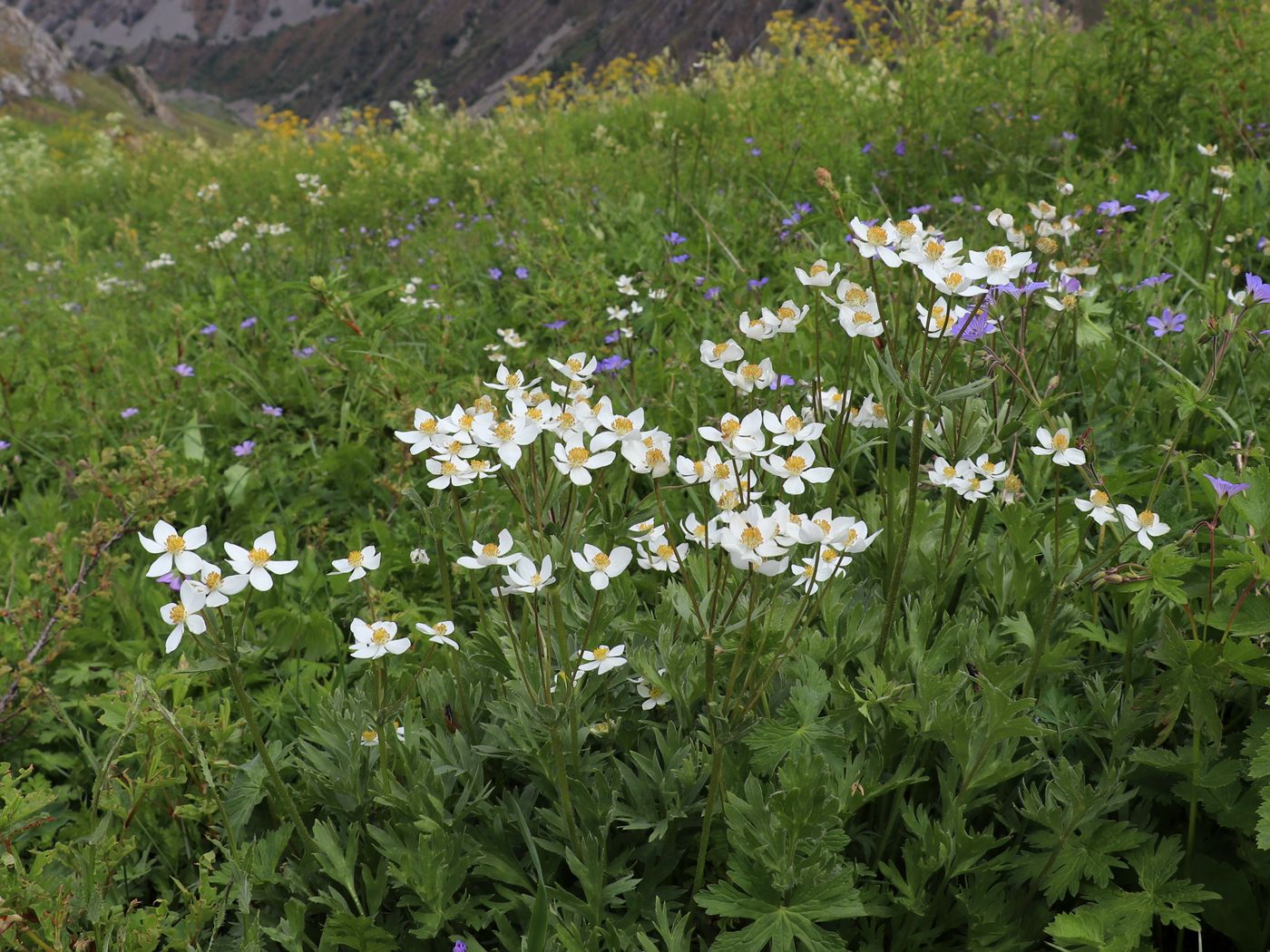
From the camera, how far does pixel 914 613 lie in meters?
1.66

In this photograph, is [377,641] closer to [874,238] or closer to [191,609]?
[191,609]

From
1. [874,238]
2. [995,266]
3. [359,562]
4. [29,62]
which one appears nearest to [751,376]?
[874,238]

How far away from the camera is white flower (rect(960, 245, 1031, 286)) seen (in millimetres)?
1265

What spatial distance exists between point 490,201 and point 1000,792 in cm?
488

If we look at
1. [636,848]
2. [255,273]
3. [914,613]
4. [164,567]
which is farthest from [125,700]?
[255,273]

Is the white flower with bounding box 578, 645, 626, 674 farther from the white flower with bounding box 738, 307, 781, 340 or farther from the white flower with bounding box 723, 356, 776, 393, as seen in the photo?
the white flower with bounding box 738, 307, 781, 340

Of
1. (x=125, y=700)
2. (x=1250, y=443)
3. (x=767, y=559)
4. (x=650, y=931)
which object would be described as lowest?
(x=650, y=931)

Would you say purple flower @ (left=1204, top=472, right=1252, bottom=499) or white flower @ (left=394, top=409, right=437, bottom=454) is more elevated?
white flower @ (left=394, top=409, right=437, bottom=454)

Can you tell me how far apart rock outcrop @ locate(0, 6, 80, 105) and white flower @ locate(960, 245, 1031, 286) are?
270 feet

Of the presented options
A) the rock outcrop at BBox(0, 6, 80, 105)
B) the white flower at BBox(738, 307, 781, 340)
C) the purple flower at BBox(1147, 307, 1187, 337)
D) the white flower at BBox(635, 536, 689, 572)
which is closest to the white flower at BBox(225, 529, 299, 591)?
the white flower at BBox(635, 536, 689, 572)

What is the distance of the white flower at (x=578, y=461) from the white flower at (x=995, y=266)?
2.09 ft

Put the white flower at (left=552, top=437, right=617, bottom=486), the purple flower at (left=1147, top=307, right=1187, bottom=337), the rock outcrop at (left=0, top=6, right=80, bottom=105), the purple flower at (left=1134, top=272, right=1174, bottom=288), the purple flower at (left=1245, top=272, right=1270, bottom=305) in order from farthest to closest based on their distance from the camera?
the rock outcrop at (left=0, top=6, right=80, bottom=105) < the purple flower at (left=1134, top=272, right=1174, bottom=288) < the purple flower at (left=1147, top=307, right=1187, bottom=337) < the purple flower at (left=1245, top=272, right=1270, bottom=305) < the white flower at (left=552, top=437, right=617, bottom=486)

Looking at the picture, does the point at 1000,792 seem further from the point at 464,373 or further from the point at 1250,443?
the point at 464,373

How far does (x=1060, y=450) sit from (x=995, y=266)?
0.48 meters
